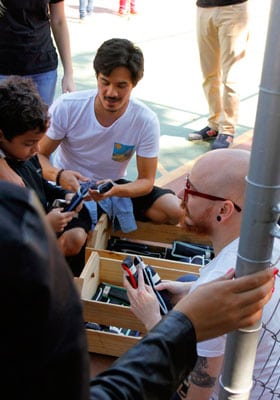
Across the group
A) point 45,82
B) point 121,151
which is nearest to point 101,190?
point 121,151

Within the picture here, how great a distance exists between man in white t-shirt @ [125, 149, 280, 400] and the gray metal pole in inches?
17.9

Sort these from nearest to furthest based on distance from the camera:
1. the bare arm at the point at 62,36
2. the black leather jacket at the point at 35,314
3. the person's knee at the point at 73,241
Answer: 1. the black leather jacket at the point at 35,314
2. the person's knee at the point at 73,241
3. the bare arm at the point at 62,36

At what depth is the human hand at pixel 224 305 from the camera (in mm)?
1174

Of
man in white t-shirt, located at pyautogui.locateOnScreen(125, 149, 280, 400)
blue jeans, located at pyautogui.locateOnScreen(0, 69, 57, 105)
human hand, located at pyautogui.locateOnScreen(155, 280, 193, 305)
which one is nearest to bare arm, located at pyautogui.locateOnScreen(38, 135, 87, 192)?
blue jeans, located at pyautogui.locateOnScreen(0, 69, 57, 105)

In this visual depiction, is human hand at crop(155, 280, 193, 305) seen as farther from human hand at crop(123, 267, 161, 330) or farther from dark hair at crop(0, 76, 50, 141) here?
dark hair at crop(0, 76, 50, 141)

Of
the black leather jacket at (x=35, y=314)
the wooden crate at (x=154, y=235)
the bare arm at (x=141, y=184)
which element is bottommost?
the wooden crate at (x=154, y=235)

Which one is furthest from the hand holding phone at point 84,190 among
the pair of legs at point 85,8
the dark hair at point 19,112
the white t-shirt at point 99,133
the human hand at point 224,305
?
the pair of legs at point 85,8

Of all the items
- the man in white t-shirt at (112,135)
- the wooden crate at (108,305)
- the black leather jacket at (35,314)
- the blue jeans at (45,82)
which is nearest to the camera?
the black leather jacket at (35,314)

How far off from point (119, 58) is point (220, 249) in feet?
6.30

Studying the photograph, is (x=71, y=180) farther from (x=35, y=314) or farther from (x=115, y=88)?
(x=35, y=314)

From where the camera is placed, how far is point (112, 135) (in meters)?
3.87

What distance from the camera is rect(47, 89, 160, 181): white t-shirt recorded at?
3.84m

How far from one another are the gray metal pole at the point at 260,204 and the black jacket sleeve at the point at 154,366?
0.23 m

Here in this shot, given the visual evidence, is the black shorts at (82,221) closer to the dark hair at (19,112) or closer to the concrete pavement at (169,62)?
the dark hair at (19,112)
